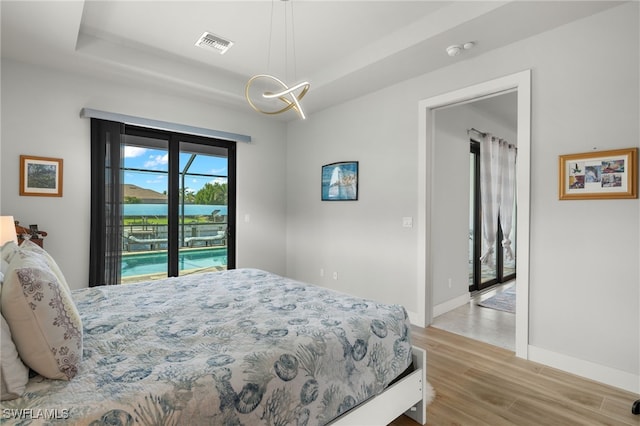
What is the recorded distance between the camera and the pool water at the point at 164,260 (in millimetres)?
3910

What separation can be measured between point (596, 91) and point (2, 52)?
5.00 meters

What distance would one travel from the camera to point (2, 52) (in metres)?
2.98

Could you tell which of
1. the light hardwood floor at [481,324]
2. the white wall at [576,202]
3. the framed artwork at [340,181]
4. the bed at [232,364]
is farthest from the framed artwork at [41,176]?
the light hardwood floor at [481,324]

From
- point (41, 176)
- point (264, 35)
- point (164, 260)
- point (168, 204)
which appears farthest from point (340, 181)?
point (41, 176)

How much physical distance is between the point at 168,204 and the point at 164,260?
71cm

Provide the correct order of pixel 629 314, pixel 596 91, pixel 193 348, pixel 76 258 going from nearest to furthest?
pixel 193 348 < pixel 629 314 < pixel 596 91 < pixel 76 258

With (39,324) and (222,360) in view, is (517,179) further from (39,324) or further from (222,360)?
(39,324)

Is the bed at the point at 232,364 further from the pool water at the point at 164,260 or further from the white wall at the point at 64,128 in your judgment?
the pool water at the point at 164,260

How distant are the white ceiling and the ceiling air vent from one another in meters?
0.06

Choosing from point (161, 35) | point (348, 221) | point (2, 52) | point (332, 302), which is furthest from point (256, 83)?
point (332, 302)

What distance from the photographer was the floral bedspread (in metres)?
1.05

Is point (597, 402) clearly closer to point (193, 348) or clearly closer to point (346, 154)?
point (193, 348)

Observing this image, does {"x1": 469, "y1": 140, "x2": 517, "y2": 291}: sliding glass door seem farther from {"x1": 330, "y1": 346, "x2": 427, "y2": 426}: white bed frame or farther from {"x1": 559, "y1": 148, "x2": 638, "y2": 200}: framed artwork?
{"x1": 330, "y1": 346, "x2": 427, "y2": 426}: white bed frame

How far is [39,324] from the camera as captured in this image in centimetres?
114
